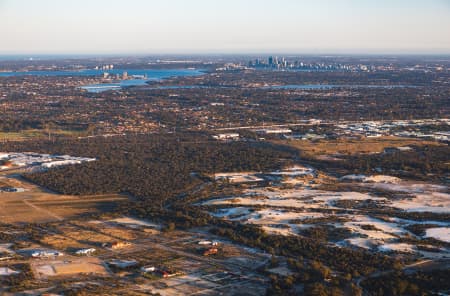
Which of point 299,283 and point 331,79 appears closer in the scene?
point 299,283

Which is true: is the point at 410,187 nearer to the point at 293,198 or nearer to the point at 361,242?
the point at 293,198

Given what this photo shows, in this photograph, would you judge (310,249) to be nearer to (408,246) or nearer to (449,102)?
(408,246)

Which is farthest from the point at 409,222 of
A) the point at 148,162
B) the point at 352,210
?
the point at 148,162

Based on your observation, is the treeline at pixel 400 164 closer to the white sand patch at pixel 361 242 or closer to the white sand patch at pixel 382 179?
the white sand patch at pixel 382 179

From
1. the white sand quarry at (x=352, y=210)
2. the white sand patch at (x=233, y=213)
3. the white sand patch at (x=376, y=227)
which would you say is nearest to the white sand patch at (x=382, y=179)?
Answer: the white sand quarry at (x=352, y=210)

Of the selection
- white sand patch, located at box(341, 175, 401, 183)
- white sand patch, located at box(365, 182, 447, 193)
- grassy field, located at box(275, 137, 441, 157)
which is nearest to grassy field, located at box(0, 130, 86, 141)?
grassy field, located at box(275, 137, 441, 157)

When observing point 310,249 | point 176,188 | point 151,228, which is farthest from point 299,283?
point 176,188
